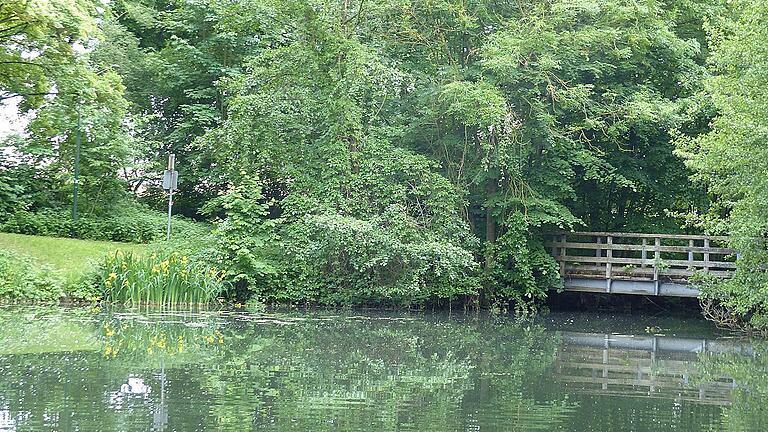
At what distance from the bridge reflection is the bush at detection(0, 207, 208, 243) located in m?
10.7

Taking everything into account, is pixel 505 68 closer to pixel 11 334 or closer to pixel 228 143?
pixel 228 143

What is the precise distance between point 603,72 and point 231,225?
32.8 ft

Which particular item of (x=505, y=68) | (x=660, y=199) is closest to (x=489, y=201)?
(x=505, y=68)

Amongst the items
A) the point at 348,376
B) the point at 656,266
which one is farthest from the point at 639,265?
the point at 348,376

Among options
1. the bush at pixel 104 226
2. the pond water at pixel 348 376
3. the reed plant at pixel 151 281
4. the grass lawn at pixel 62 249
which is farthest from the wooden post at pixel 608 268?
the grass lawn at pixel 62 249

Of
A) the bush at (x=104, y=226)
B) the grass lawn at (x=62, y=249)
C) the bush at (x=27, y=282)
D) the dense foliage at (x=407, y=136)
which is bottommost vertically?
the bush at (x=27, y=282)

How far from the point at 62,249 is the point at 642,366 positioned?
12911 millimetres

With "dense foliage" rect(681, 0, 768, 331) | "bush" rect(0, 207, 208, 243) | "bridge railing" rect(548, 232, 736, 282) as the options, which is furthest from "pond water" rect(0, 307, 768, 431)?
"bush" rect(0, 207, 208, 243)

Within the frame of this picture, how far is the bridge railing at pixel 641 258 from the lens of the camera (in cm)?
2125

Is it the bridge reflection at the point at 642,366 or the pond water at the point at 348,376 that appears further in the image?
the bridge reflection at the point at 642,366

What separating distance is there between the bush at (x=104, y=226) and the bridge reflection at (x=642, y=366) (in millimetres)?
10698

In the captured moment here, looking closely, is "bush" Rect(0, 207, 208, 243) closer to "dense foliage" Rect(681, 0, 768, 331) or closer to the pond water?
the pond water

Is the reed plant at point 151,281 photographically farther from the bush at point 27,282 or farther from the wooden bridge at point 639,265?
the wooden bridge at point 639,265

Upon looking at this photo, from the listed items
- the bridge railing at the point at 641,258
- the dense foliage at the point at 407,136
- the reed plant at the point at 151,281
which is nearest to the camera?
the reed plant at the point at 151,281
